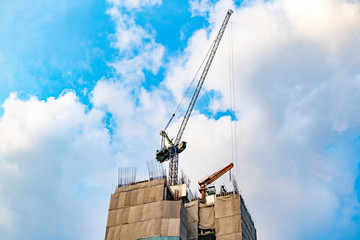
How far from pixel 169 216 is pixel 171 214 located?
22.3 inches

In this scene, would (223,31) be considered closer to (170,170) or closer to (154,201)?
(170,170)

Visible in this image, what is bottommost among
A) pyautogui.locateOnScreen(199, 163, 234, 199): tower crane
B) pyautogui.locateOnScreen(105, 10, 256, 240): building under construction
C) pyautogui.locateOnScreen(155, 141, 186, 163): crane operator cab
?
pyautogui.locateOnScreen(105, 10, 256, 240): building under construction

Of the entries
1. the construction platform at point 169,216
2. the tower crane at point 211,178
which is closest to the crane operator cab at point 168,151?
the tower crane at point 211,178

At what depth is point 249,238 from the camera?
84.4 metres

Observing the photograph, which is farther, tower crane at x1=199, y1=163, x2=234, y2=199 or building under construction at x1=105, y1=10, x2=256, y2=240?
tower crane at x1=199, y1=163, x2=234, y2=199

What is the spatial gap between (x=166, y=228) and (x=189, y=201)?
19.0 meters

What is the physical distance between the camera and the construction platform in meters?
73.8

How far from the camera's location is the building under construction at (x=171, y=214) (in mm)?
74000

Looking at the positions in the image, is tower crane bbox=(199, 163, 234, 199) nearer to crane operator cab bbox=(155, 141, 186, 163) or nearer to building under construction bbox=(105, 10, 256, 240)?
building under construction bbox=(105, 10, 256, 240)

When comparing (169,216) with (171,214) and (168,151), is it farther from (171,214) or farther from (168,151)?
(168,151)

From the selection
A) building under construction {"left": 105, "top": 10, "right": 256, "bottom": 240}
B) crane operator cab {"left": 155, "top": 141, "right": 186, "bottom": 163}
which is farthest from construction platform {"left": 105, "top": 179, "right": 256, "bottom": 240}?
crane operator cab {"left": 155, "top": 141, "right": 186, "bottom": 163}

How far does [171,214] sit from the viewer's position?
245ft

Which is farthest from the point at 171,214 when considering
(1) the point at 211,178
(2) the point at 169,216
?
(1) the point at 211,178

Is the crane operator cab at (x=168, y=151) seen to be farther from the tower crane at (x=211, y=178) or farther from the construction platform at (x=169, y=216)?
the construction platform at (x=169, y=216)
